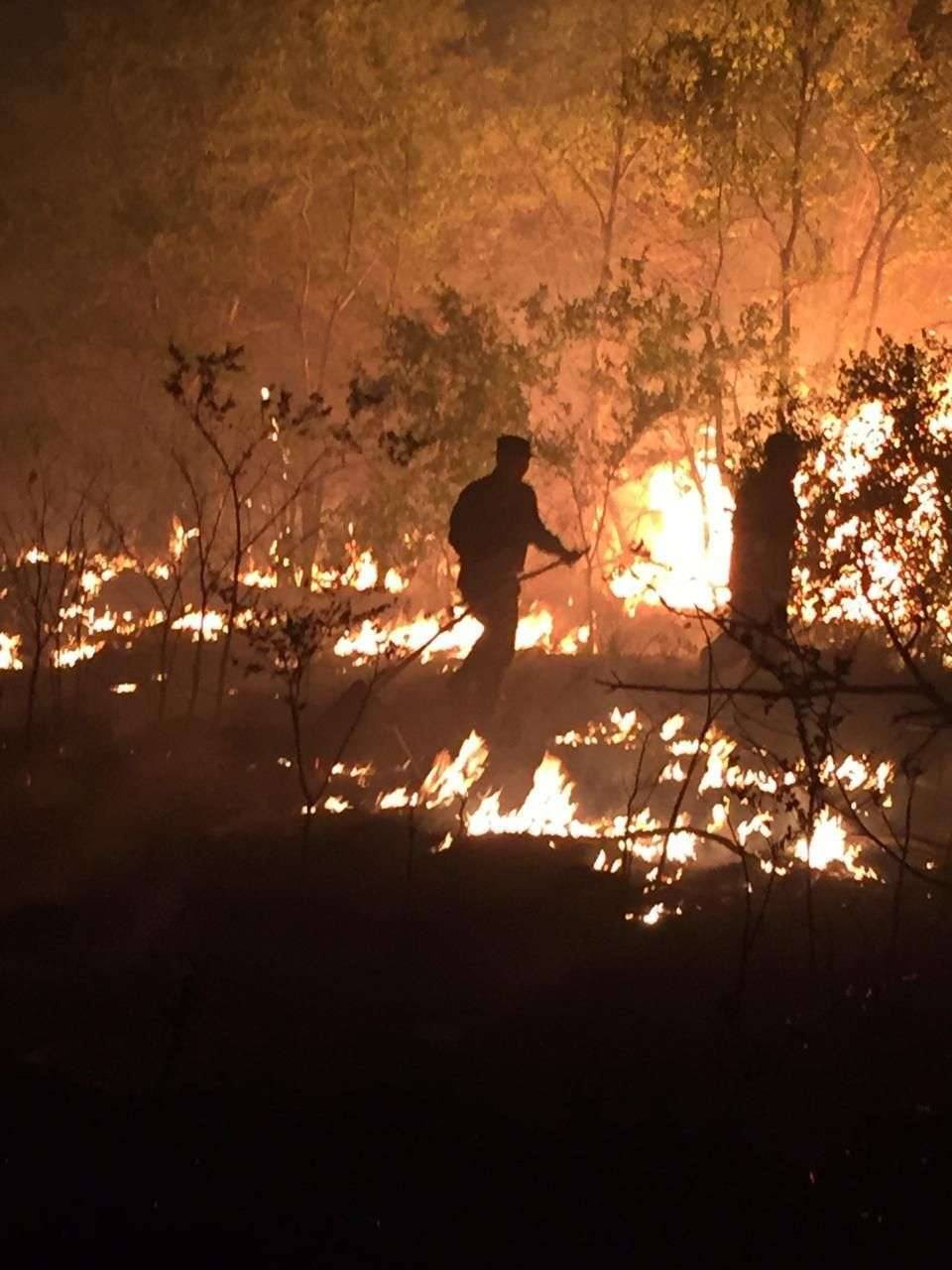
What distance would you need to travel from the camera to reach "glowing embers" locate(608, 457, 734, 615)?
2095 cm

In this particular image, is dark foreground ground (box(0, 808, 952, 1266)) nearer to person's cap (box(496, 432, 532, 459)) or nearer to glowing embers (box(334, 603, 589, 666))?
person's cap (box(496, 432, 532, 459))

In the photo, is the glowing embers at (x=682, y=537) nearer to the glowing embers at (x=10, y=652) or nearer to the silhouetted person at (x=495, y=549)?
the silhouetted person at (x=495, y=549)

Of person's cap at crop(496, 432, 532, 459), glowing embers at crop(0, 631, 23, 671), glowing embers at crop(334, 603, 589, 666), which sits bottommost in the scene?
glowing embers at crop(0, 631, 23, 671)

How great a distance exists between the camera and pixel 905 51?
1847 cm

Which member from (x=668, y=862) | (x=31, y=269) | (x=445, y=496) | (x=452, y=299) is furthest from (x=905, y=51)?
(x=31, y=269)

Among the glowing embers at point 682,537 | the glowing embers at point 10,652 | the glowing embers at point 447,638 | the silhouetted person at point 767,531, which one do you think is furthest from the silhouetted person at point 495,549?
the glowing embers at point 10,652

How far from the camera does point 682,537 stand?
23.7m

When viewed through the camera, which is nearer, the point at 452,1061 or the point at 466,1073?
the point at 466,1073

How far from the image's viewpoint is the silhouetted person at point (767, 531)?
38.2 ft

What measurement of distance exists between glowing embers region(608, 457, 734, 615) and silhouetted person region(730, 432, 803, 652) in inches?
246

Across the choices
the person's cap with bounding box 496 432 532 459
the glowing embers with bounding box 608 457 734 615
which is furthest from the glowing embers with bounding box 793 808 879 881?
the glowing embers with bounding box 608 457 734 615

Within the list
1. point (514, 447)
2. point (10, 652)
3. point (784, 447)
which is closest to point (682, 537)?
point (10, 652)

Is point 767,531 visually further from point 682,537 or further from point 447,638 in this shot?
point 682,537

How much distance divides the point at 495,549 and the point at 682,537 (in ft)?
37.5
